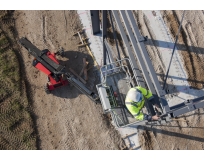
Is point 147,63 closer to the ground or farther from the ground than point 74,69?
closer to the ground

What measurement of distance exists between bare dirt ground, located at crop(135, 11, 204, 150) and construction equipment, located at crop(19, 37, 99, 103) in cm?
367

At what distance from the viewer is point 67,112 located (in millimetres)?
14070

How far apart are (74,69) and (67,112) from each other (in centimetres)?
229

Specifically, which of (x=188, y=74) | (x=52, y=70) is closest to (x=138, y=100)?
(x=52, y=70)

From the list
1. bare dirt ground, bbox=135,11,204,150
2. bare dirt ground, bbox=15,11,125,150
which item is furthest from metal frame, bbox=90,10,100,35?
bare dirt ground, bbox=135,11,204,150

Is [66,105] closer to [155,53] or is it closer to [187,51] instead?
[155,53]

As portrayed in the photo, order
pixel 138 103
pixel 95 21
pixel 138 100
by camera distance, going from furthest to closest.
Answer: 1. pixel 95 21
2. pixel 138 103
3. pixel 138 100

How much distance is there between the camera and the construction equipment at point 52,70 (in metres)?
13.1

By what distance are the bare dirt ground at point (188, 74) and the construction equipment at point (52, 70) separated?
3.67 m

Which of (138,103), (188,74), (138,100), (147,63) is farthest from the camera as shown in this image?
(188,74)

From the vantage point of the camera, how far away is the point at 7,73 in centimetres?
1428

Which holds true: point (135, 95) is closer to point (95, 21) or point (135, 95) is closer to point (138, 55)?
point (138, 55)
